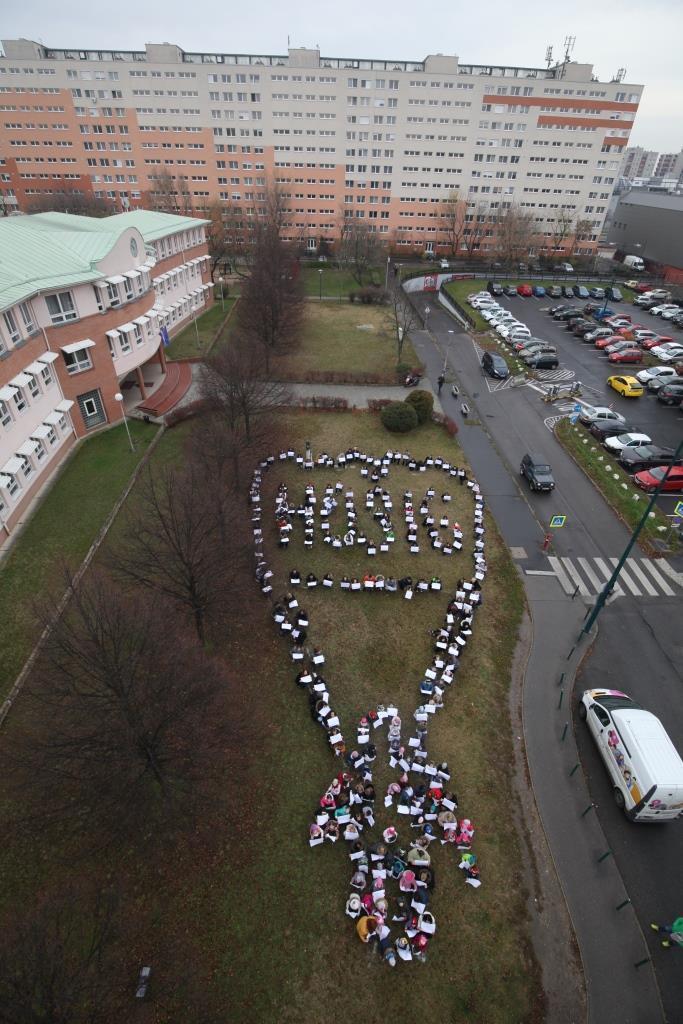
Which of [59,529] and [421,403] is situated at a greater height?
[421,403]

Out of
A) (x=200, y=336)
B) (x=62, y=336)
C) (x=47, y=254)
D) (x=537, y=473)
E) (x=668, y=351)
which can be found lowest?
(x=537, y=473)

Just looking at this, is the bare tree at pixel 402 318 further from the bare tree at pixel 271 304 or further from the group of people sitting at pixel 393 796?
the group of people sitting at pixel 393 796

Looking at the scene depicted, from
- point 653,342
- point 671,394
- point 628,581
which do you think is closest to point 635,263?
point 653,342

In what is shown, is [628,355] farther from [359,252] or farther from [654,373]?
[359,252]

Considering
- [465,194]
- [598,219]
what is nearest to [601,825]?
[465,194]

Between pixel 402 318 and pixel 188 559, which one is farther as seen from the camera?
pixel 402 318

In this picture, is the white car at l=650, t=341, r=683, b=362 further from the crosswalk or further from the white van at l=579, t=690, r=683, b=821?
the white van at l=579, t=690, r=683, b=821

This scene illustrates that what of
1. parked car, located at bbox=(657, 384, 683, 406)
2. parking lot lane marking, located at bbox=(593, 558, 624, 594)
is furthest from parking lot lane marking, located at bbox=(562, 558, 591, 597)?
parked car, located at bbox=(657, 384, 683, 406)

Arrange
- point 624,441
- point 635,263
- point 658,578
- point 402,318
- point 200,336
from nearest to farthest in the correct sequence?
point 658,578 → point 624,441 → point 200,336 → point 402,318 → point 635,263

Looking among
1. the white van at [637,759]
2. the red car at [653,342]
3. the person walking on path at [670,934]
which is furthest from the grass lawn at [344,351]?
the person walking on path at [670,934]
